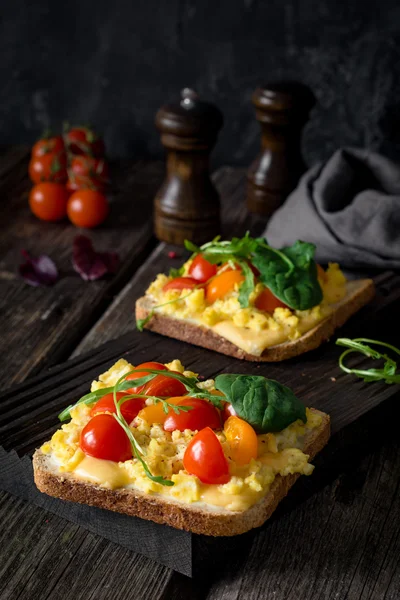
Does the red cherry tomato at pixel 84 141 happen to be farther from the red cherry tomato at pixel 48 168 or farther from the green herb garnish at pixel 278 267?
the green herb garnish at pixel 278 267

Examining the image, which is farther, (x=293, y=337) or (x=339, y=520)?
(x=293, y=337)

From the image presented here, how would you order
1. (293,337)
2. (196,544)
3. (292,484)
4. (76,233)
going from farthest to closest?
(76,233)
(293,337)
(292,484)
(196,544)

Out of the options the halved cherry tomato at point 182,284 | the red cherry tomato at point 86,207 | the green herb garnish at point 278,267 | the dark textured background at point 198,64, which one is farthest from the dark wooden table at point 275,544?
the dark textured background at point 198,64

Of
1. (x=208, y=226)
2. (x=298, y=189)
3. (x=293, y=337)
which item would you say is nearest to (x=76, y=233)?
Result: (x=208, y=226)

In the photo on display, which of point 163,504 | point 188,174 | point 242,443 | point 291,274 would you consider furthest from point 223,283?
point 188,174

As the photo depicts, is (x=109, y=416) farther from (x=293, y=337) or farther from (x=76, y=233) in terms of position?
(x=76, y=233)

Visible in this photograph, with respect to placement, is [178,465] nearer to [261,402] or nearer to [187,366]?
[261,402]
